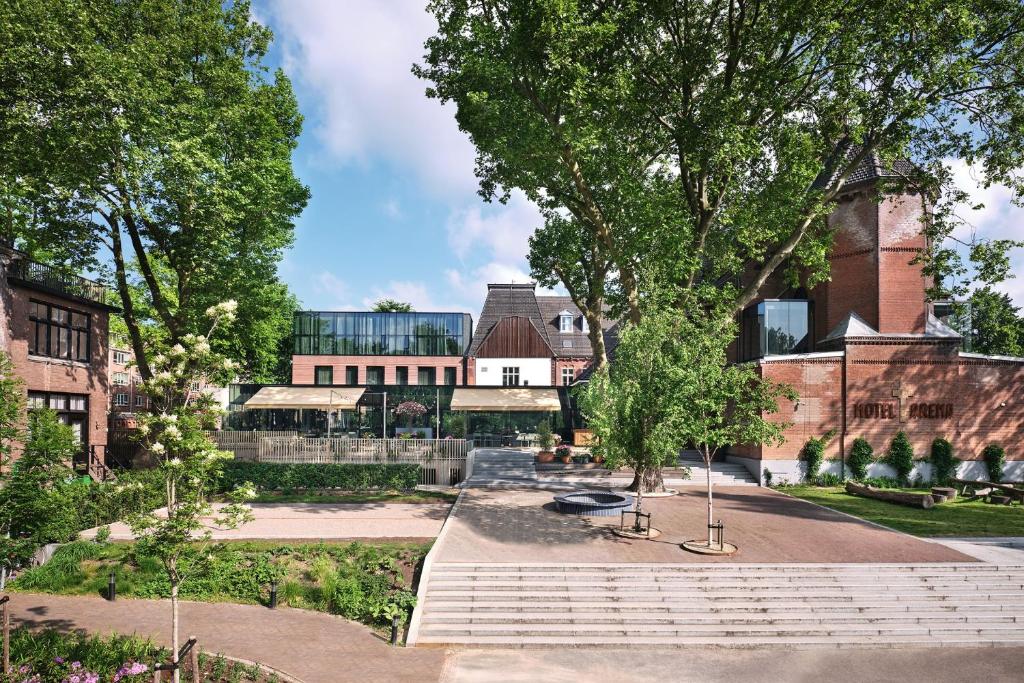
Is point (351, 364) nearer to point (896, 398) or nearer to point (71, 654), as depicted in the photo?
point (896, 398)

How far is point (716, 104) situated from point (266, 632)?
730 inches

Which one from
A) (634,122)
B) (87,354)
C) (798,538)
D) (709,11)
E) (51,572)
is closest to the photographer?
(51,572)

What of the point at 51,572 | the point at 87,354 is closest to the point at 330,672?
the point at 51,572

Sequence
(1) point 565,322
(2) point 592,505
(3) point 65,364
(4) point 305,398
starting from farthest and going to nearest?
(1) point 565,322
(4) point 305,398
(3) point 65,364
(2) point 592,505

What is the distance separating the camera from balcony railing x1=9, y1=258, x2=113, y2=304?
74.6ft

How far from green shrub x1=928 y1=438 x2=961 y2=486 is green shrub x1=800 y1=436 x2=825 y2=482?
5144 millimetres

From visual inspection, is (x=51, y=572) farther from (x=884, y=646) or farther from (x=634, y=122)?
(x=634, y=122)

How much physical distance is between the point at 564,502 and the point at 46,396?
2079 centimetres

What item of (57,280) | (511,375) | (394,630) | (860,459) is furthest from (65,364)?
(860,459)

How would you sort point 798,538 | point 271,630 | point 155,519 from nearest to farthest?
point 155,519 → point 271,630 → point 798,538

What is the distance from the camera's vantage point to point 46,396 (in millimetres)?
23812

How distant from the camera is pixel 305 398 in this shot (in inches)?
1411

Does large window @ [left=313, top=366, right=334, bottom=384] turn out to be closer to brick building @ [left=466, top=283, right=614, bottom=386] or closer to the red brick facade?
brick building @ [left=466, top=283, right=614, bottom=386]

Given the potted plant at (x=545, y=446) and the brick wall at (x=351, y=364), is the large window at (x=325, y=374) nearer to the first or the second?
the brick wall at (x=351, y=364)
